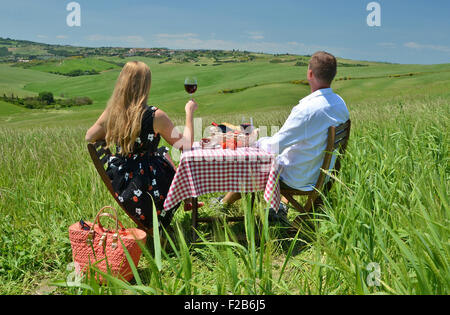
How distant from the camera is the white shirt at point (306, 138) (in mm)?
3285

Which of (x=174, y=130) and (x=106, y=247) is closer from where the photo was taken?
(x=106, y=247)

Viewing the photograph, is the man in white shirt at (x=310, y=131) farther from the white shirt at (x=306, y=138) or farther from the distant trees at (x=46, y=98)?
the distant trees at (x=46, y=98)

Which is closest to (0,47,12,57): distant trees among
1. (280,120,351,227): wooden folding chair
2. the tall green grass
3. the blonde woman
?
the tall green grass

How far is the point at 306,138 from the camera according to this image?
3.32 metres

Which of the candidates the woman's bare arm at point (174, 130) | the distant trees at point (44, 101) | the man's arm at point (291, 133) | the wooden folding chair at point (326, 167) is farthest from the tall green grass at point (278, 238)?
the distant trees at point (44, 101)

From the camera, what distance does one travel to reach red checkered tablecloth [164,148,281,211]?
3224 millimetres

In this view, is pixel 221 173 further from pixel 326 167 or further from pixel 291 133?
pixel 326 167

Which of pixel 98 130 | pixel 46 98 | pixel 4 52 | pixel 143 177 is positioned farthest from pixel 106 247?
pixel 4 52

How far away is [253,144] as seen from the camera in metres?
3.61

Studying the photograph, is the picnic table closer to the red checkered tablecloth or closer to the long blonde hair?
the red checkered tablecloth

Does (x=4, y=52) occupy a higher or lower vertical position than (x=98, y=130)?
higher

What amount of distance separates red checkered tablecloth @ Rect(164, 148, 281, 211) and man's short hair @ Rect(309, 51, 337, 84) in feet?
2.93

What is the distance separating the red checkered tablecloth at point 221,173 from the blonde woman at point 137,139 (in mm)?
215
